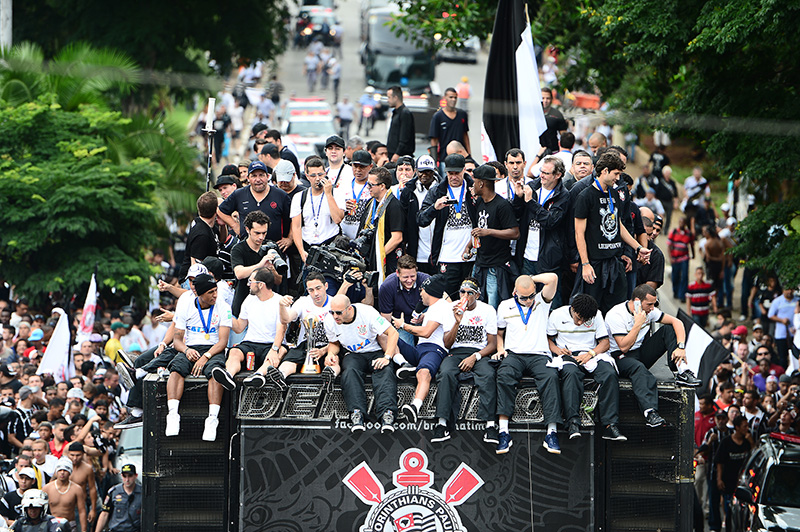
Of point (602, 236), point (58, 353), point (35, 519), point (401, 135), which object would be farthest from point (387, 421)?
point (58, 353)

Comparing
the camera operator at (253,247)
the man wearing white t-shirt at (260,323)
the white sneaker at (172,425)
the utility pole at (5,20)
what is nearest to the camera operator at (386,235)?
the camera operator at (253,247)

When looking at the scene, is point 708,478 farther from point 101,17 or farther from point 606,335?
point 101,17

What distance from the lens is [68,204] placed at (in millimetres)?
20609

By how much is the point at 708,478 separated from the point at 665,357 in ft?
18.2

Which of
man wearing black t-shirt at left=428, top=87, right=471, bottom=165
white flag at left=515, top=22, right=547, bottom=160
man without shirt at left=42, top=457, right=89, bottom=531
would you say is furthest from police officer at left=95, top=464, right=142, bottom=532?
man wearing black t-shirt at left=428, top=87, right=471, bottom=165

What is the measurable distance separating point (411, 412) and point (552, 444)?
110 centimetres

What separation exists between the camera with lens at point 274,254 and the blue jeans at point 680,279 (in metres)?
13.5

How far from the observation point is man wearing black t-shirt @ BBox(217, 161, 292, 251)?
11.9 metres

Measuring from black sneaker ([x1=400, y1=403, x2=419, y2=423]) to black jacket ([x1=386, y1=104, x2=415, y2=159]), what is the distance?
23.8 ft

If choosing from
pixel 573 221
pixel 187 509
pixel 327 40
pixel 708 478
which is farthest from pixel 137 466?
pixel 327 40

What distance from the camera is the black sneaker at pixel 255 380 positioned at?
9094 millimetres

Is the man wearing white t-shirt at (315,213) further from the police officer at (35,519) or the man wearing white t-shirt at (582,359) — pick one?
the police officer at (35,519)

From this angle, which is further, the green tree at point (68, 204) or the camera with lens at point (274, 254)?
the green tree at point (68, 204)

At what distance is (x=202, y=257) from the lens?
38.7 ft
